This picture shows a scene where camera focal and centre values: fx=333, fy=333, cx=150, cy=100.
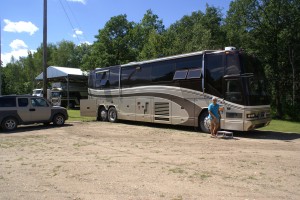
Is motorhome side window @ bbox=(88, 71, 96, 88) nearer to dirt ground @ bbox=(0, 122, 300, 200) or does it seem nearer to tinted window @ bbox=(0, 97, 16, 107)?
tinted window @ bbox=(0, 97, 16, 107)

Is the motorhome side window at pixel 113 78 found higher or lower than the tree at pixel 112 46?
lower

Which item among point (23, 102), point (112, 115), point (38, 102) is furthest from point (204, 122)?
point (23, 102)

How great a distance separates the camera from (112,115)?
68.5ft

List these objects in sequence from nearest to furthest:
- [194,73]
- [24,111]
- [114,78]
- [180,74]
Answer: [194,73] < [180,74] < [24,111] < [114,78]

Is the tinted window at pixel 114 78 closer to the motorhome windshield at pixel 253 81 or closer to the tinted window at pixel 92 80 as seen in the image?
the tinted window at pixel 92 80

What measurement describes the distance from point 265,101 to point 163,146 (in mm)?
5566

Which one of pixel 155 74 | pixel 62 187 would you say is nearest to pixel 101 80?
pixel 155 74

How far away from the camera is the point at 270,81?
2623 cm

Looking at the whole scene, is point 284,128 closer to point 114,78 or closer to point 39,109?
point 114,78

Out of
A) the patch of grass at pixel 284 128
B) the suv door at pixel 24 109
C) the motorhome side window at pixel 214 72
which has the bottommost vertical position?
the patch of grass at pixel 284 128

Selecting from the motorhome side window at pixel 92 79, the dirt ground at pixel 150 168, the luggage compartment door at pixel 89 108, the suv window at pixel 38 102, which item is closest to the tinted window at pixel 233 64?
the dirt ground at pixel 150 168

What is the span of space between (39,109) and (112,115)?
16.1 ft

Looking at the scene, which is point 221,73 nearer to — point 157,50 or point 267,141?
point 267,141

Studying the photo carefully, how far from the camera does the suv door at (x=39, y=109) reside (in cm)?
1712
